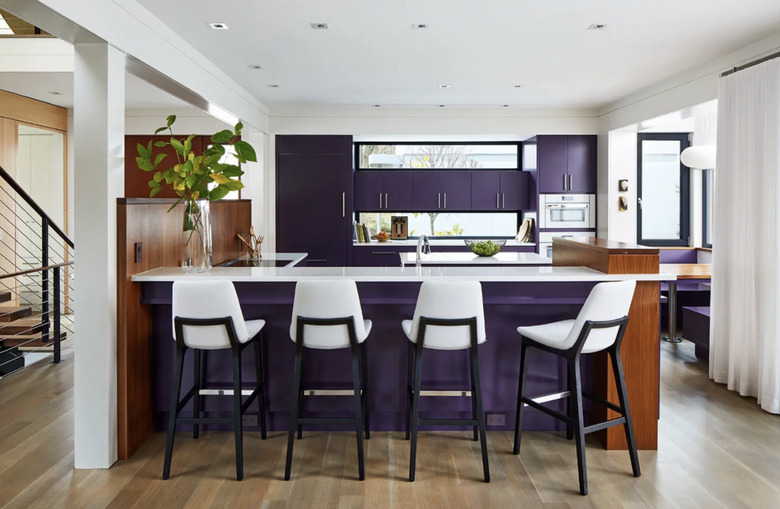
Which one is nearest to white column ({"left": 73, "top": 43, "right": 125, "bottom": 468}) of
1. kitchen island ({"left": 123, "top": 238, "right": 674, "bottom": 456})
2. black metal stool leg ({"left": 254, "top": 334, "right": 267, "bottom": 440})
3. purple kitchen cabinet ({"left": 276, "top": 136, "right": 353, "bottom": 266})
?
kitchen island ({"left": 123, "top": 238, "right": 674, "bottom": 456})

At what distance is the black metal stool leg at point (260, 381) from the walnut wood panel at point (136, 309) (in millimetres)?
651

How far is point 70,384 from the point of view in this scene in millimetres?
4641

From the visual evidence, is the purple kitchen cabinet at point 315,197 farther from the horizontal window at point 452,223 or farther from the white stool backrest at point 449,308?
the white stool backrest at point 449,308

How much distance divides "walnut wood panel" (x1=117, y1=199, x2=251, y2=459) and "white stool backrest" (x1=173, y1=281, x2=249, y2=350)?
0.42 meters

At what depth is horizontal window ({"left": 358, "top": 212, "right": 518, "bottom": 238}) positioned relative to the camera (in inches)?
331

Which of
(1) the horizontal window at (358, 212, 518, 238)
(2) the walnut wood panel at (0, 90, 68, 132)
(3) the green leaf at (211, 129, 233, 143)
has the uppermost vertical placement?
(2) the walnut wood panel at (0, 90, 68, 132)

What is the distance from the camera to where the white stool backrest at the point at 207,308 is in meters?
3.01

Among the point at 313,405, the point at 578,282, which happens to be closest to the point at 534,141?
the point at 578,282

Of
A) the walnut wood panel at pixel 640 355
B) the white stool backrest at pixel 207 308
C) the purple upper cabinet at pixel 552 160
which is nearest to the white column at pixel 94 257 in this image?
the white stool backrest at pixel 207 308

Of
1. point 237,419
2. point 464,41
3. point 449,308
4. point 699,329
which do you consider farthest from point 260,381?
point 699,329

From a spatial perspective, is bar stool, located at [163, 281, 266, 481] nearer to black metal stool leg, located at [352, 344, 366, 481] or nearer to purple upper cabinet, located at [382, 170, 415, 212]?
black metal stool leg, located at [352, 344, 366, 481]

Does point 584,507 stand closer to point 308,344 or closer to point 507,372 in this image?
point 507,372

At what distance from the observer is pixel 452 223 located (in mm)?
8492

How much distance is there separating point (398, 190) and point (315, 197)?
1.09 meters
